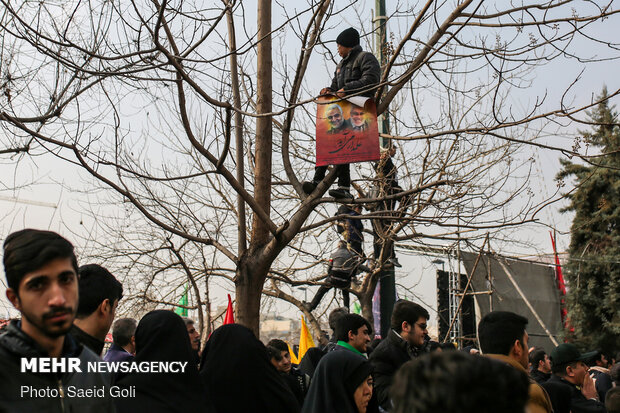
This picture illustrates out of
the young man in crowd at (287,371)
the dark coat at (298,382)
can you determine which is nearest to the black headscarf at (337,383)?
the dark coat at (298,382)

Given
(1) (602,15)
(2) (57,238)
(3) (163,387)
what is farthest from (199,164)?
(2) (57,238)

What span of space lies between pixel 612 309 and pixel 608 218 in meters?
2.56

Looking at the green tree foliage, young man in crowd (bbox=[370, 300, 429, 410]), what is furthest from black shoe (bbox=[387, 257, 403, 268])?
the green tree foliage

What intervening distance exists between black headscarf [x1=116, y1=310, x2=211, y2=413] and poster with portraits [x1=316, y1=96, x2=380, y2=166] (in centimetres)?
Answer: 284

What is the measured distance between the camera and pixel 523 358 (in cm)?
395

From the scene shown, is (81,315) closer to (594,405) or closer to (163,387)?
(163,387)

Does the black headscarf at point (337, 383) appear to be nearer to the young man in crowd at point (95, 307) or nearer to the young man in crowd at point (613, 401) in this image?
the young man in crowd at point (95, 307)

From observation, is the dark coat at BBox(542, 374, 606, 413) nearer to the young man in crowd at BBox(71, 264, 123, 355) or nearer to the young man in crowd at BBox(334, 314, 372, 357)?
the young man in crowd at BBox(334, 314, 372, 357)

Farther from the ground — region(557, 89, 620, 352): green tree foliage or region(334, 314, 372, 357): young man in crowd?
region(557, 89, 620, 352): green tree foliage

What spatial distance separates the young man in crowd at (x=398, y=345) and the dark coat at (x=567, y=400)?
1.07 meters

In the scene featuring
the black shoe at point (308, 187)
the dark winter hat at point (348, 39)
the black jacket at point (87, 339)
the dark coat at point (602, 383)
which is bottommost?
the dark coat at point (602, 383)

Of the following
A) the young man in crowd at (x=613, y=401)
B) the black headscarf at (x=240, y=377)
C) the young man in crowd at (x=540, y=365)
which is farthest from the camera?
the young man in crowd at (x=540, y=365)

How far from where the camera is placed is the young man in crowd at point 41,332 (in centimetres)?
221

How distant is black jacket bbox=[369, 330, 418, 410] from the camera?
5.45 meters
